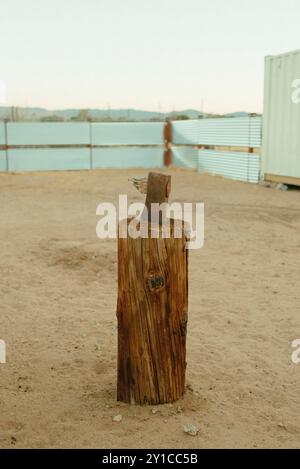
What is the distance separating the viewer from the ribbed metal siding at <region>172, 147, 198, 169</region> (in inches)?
717

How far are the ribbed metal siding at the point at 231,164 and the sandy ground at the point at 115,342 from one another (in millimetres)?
6020

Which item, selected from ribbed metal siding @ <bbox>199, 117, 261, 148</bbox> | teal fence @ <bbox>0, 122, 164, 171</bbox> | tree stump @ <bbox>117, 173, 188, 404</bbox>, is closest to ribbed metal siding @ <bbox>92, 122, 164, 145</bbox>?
teal fence @ <bbox>0, 122, 164, 171</bbox>

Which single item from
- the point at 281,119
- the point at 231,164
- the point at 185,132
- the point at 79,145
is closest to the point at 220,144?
the point at 231,164

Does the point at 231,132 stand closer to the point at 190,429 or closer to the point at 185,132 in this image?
the point at 185,132

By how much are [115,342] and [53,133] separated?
53.4ft

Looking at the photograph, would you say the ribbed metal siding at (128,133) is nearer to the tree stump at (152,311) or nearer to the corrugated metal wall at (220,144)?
the corrugated metal wall at (220,144)

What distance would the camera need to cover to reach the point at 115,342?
396 centimetres

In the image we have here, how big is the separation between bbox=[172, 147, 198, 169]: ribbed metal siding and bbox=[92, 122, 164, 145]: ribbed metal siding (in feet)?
2.47

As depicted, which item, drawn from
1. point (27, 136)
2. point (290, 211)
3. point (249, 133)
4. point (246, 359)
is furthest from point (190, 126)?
point (246, 359)

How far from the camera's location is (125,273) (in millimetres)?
2834

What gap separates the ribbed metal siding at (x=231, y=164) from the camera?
14273 millimetres

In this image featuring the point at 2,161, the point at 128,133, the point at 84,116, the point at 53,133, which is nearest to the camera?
the point at 2,161

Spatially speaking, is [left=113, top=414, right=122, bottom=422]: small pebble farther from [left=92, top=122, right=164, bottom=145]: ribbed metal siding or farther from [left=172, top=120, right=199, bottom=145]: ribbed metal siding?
[left=92, top=122, right=164, bottom=145]: ribbed metal siding

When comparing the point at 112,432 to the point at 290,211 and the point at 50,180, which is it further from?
the point at 50,180
